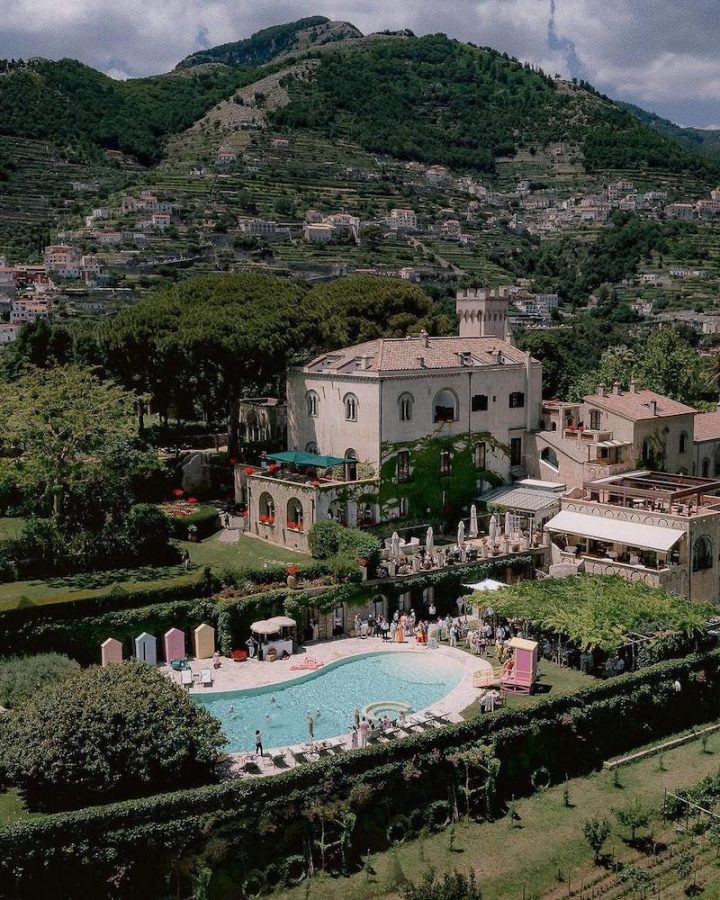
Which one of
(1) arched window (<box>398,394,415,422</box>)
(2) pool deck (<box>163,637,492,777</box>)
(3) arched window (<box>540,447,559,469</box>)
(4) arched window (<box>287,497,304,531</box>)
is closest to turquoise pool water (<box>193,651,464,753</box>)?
(2) pool deck (<box>163,637,492,777</box>)

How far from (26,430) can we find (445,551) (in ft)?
58.3

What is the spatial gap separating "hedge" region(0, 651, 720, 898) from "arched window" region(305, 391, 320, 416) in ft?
71.4

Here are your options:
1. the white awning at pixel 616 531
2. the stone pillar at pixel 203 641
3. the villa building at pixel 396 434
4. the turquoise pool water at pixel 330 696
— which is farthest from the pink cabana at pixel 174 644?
the white awning at pixel 616 531

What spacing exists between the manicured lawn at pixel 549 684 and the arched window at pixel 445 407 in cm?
1488

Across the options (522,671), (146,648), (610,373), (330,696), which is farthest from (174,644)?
(610,373)

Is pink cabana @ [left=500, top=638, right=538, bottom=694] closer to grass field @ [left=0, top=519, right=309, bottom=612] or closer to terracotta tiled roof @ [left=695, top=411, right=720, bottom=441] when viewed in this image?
grass field @ [left=0, top=519, right=309, bottom=612]

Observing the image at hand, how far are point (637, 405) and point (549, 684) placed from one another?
21.0 m

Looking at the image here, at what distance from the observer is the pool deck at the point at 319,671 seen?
25.6m

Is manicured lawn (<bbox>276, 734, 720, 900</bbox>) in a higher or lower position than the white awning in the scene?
lower

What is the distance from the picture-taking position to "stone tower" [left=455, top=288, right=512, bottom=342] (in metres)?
57.0

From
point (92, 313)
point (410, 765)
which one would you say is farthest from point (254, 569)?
point (92, 313)

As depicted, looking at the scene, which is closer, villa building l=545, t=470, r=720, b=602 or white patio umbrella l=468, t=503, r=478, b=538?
villa building l=545, t=470, r=720, b=602

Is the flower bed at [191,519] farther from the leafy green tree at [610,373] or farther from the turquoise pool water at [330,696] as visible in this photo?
the leafy green tree at [610,373]

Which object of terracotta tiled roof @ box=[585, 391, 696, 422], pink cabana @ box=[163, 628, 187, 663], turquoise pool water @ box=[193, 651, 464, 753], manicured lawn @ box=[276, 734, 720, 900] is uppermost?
terracotta tiled roof @ box=[585, 391, 696, 422]
